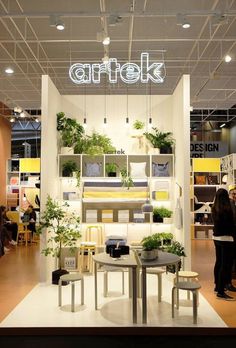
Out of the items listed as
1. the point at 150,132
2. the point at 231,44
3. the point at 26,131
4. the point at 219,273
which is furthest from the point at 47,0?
the point at 26,131

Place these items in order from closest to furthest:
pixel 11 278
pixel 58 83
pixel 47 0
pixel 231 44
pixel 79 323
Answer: pixel 79 323, pixel 11 278, pixel 47 0, pixel 231 44, pixel 58 83

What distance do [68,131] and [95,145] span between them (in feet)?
2.00

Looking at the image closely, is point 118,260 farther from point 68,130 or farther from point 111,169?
point 68,130

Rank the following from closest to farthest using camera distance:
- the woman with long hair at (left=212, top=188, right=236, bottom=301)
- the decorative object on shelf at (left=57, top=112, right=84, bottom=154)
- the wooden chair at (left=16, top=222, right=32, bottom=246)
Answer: the woman with long hair at (left=212, top=188, right=236, bottom=301), the decorative object on shelf at (left=57, top=112, right=84, bottom=154), the wooden chair at (left=16, top=222, right=32, bottom=246)

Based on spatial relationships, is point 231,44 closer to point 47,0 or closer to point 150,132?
point 150,132

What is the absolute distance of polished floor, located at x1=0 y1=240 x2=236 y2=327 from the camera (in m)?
4.75

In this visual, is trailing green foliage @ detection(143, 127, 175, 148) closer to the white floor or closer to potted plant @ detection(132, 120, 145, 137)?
potted plant @ detection(132, 120, 145, 137)

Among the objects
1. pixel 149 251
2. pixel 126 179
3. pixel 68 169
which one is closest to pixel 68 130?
pixel 68 169

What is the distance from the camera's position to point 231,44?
32.4 feet

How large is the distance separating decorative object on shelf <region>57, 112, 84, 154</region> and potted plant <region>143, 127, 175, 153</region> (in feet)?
4.54

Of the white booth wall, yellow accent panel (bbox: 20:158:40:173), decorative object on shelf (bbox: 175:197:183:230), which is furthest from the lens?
yellow accent panel (bbox: 20:158:40:173)

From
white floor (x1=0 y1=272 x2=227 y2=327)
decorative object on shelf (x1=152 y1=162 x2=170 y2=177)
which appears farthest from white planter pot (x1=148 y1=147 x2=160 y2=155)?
white floor (x1=0 y1=272 x2=227 y2=327)

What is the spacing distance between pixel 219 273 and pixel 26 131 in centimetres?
1481

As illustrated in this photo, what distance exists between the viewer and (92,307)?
211 inches
